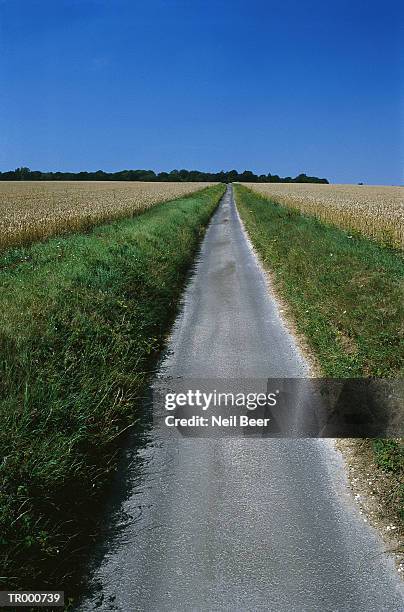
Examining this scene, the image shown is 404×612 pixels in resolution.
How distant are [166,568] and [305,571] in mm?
956

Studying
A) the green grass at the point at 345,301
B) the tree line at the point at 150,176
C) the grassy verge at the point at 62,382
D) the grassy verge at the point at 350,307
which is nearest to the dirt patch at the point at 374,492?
the grassy verge at the point at 350,307

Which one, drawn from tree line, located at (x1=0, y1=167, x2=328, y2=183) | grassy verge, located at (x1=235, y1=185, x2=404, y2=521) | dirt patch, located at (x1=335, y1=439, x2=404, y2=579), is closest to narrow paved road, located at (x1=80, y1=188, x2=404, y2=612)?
dirt patch, located at (x1=335, y1=439, x2=404, y2=579)

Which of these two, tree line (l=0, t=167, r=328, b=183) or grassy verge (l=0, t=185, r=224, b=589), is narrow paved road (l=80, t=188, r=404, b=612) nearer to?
grassy verge (l=0, t=185, r=224, b=589)

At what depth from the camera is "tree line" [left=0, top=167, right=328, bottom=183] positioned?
115938 millimetres

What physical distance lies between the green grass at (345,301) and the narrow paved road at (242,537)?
5.47ft

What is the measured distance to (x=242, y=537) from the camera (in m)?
3.91

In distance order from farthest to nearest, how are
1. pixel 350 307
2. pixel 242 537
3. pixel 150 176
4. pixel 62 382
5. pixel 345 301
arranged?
pixel 150 176 < pixel 345 301 < pixel 350 307 < pixel 62 382 < pixel 242 537

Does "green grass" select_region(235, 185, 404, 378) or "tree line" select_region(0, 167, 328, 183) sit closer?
"green grass" select_region(235, 185, 404, 378)

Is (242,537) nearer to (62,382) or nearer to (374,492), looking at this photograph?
(374,492)

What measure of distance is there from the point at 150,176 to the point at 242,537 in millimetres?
139790

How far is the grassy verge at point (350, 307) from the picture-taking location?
610cm

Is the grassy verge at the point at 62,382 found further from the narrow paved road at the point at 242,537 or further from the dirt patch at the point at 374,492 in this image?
the dirt patch at the point at 374,492

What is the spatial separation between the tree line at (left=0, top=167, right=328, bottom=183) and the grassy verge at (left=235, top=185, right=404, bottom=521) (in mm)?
104041

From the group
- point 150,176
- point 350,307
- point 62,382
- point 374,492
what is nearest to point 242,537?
point 374,492
